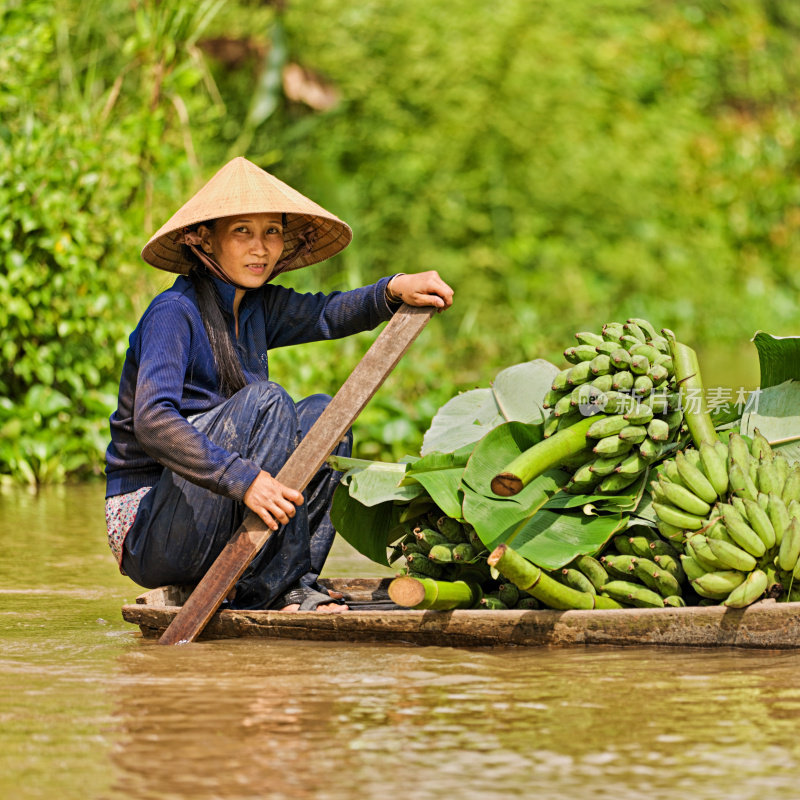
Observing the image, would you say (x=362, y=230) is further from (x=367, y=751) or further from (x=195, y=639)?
(x=367, y=751)

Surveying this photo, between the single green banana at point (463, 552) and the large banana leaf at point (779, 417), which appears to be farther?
the large banana leaf at point (779, 417)

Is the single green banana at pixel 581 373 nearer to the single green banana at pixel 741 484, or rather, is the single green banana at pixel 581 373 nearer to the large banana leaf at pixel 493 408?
the large banana leaf at pixel 493 408

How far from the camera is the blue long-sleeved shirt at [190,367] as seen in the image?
133 inches

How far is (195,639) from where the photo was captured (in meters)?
3.54

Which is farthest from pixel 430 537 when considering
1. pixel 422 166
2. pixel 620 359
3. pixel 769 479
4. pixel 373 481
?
pixel 422 166

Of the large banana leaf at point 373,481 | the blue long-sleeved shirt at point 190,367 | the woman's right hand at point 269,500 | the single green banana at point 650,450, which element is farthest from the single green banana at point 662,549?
the blue long-sleeved shirt at point 190,367

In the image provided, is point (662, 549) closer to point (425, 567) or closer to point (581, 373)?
point (581, 373)

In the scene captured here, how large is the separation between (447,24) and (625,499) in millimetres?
9900

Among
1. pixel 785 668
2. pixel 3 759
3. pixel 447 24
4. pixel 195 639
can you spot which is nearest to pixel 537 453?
pixel 785 668

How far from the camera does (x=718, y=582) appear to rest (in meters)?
3.26

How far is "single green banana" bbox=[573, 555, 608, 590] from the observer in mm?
3484

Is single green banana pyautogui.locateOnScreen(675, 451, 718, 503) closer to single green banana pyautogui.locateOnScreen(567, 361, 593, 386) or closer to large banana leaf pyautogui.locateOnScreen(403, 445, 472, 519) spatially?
single green banana pyautogui.locateOnScreen(567, 361, 593, 386)

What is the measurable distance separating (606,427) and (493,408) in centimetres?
57

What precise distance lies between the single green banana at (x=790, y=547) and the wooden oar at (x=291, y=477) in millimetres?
1110
